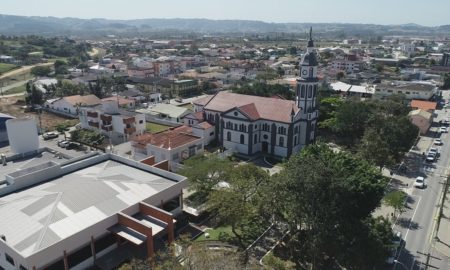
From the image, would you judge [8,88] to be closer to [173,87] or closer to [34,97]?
[34,97]

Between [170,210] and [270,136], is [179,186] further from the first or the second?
[270,136]

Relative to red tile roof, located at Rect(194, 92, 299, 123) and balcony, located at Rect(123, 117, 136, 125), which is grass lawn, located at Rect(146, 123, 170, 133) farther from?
red tile roof, located at Rect(194, 92, 299, 123)

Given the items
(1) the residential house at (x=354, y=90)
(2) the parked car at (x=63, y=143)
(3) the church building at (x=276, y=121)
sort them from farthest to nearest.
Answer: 1. (1) the residential house at (x=354, y=90)
2. (2) the parked car at (x=63, y=143)
3. (3) the church building at (x=276, y=121)

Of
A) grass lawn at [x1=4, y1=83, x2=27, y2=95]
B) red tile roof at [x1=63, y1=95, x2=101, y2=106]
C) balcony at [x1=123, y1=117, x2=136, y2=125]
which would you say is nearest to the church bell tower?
balcony at [x1=123, y1=117, x2=136, y2=125]

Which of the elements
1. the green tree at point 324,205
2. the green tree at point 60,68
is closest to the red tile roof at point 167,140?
the green tree at point 324,205

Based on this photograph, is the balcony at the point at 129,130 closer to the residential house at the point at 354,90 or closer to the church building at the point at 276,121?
the church building at the point at 276,121
